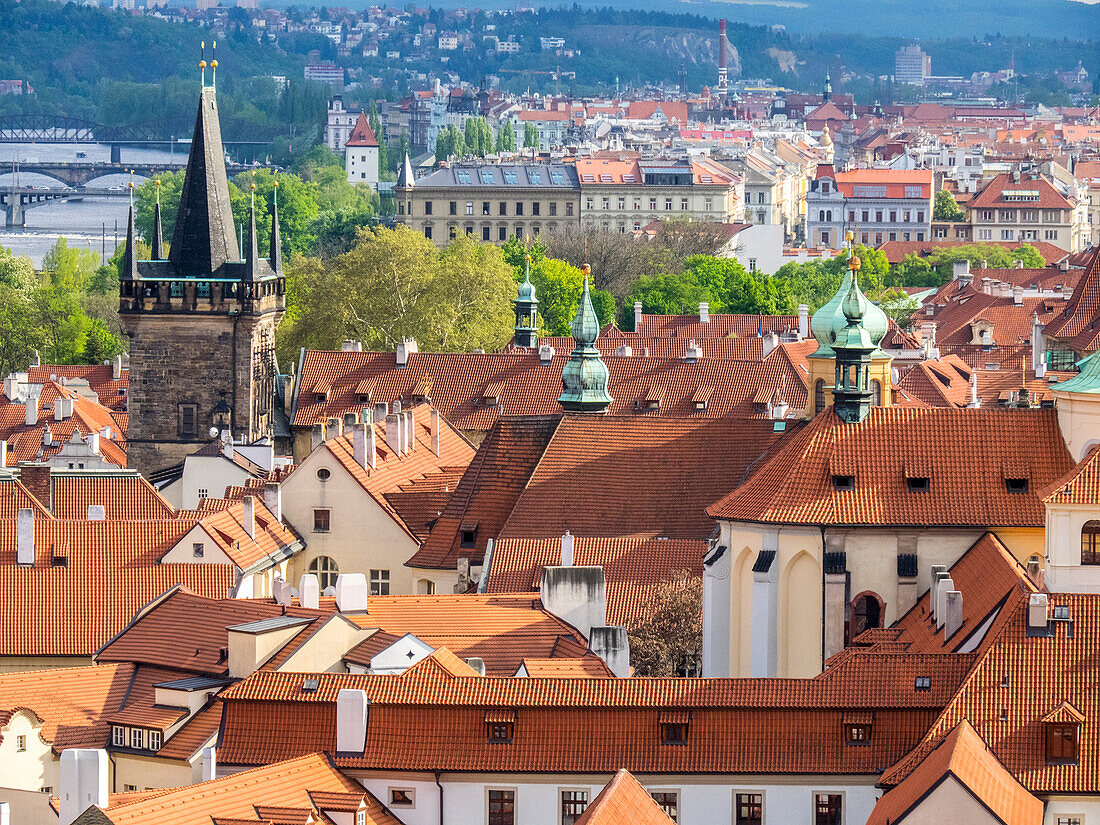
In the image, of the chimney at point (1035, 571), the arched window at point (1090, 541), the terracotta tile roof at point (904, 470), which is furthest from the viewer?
the terracotta tile roof at point (904, 470)

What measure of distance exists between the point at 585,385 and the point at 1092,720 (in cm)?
3302

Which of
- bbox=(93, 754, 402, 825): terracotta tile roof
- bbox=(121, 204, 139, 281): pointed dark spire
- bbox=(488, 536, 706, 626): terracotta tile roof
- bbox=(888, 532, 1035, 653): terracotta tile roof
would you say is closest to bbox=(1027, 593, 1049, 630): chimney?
bbox=(888, 532, 1035, 653): terracotta tile roof

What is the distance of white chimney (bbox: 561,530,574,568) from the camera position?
237 ft

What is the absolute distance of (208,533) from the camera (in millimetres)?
81312

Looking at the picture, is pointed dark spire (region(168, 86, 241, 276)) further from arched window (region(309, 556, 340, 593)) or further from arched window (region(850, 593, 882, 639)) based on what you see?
arched window (region(850, 593, 882, 639))

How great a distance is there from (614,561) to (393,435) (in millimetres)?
21906

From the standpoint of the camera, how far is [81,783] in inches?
1980

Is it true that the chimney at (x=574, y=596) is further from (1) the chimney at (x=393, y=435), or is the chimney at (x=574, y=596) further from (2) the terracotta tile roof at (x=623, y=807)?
(1) the chimney at (x=393, y=435)

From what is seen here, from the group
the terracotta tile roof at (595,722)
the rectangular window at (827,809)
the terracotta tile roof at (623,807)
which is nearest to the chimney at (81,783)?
the terracotta tile roof at (595,722)

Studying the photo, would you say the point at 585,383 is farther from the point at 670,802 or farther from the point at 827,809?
the point at 827,809

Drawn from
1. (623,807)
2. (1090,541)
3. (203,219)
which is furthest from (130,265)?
(623,807)

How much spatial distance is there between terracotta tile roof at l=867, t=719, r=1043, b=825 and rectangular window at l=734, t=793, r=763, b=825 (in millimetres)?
2897

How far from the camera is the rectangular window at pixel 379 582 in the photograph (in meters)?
86.2

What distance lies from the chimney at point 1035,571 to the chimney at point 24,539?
26.9 metres
